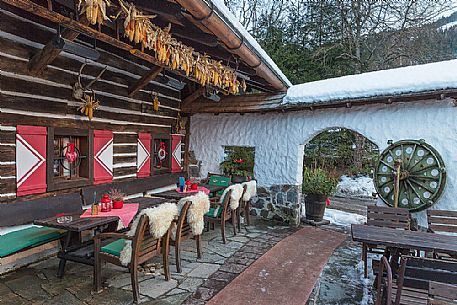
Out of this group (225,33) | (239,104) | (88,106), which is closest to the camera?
(225,33)

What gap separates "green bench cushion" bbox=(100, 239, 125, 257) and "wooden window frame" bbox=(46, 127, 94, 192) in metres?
1.42

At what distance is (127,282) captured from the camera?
3635 mm

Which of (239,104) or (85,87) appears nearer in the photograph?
(85,87)

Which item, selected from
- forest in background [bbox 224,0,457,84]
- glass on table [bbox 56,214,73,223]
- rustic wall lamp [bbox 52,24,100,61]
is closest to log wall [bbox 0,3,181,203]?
rustic wall lamp [bbox 52,24,100,61]

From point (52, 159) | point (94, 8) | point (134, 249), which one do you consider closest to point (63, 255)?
point (134, 249)

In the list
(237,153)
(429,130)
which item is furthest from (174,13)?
(237,153)

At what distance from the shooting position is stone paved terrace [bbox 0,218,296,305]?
3.23m

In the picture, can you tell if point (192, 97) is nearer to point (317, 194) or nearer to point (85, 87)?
point (85, 87)

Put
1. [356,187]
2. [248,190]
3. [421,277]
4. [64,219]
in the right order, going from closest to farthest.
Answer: [421,277], [64,219], [248,190], [356,187]

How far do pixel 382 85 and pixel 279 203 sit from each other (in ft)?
10.0

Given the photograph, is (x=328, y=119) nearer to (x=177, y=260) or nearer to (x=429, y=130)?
(x=429, y=130)

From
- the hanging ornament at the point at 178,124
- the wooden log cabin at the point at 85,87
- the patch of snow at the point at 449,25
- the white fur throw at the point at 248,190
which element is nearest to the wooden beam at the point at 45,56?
the wooden log cabin at the point at 85,87

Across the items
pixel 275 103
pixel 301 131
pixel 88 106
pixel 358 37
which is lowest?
pixel 301 131

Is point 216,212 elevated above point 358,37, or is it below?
below
